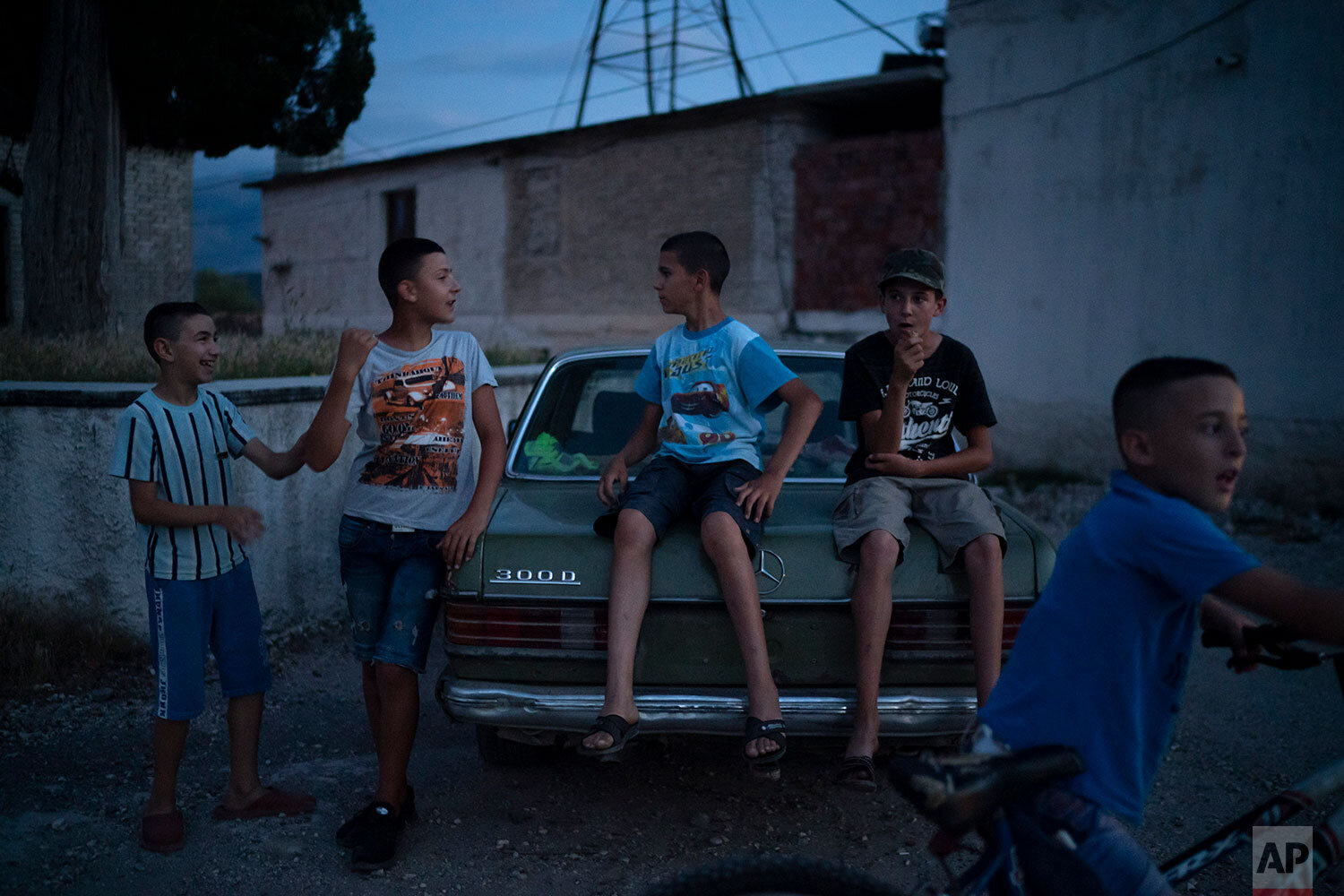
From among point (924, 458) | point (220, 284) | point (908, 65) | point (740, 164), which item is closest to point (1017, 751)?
point (924, 458)

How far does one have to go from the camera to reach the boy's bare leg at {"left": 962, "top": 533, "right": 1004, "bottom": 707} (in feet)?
9.73

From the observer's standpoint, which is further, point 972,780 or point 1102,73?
point 1102,73

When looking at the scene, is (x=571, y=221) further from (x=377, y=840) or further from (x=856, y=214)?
(x=377, y=840)

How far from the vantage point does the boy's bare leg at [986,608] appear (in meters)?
2.97

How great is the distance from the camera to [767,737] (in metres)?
2.87

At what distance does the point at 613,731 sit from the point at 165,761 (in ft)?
4.74

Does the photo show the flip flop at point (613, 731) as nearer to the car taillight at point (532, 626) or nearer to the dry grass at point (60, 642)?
the car taillight at point (532, 626)

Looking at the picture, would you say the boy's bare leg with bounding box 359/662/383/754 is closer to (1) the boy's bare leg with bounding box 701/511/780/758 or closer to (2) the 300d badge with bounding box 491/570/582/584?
(2) the 300d badge with bounding box 491/570/582/584

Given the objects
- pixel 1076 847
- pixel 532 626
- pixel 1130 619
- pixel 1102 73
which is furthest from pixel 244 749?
pixel 1102 73

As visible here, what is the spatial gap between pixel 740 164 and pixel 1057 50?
14.6 ft

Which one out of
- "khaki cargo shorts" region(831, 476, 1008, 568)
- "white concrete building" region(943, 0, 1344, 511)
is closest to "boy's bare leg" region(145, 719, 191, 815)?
"khaki cargo shorts" region(831, 476, 1008, 568)

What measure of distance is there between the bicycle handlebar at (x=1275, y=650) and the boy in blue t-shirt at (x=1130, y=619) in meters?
0.17

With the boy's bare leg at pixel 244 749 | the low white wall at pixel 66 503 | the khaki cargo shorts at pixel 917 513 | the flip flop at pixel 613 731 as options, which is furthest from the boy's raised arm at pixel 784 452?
→ the low white wall at pixel 66 503

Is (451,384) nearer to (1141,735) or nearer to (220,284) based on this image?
(1141,735)
